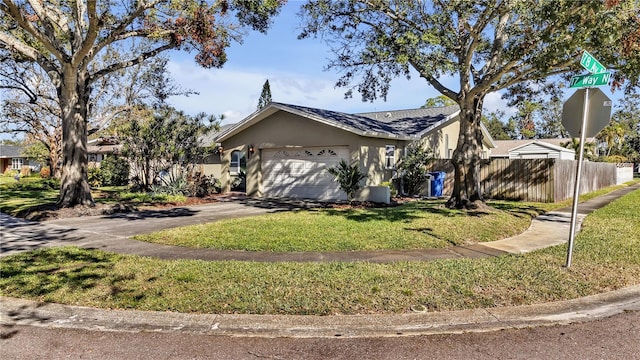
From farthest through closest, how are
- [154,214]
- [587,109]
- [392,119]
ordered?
[392,119] < [154,214] < [587,109]

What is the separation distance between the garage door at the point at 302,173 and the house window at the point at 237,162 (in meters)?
3.15

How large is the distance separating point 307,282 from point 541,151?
34410mm

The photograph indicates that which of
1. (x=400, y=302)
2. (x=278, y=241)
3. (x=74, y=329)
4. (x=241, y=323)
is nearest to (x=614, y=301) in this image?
(x=400, y=302)

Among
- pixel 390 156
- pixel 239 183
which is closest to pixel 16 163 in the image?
pixel 239 183

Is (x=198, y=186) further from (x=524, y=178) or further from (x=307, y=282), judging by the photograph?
(x=307, y=282)

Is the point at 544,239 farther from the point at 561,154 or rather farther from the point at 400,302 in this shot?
the point at 561,154

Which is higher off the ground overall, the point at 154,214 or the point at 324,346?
the point at 154,214

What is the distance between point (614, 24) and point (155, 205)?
14595 millimetres

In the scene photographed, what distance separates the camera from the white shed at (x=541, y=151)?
34.1 m

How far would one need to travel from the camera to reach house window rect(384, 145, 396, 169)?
18.5 meters

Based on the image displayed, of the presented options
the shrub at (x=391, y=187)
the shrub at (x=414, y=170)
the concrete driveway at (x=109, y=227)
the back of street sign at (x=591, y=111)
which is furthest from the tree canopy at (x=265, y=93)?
the back of street sign at (x=591, y=111)

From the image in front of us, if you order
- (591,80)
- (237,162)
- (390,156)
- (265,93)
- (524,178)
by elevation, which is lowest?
(524,178)

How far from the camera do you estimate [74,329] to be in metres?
4.43

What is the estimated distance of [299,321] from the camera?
458cm
